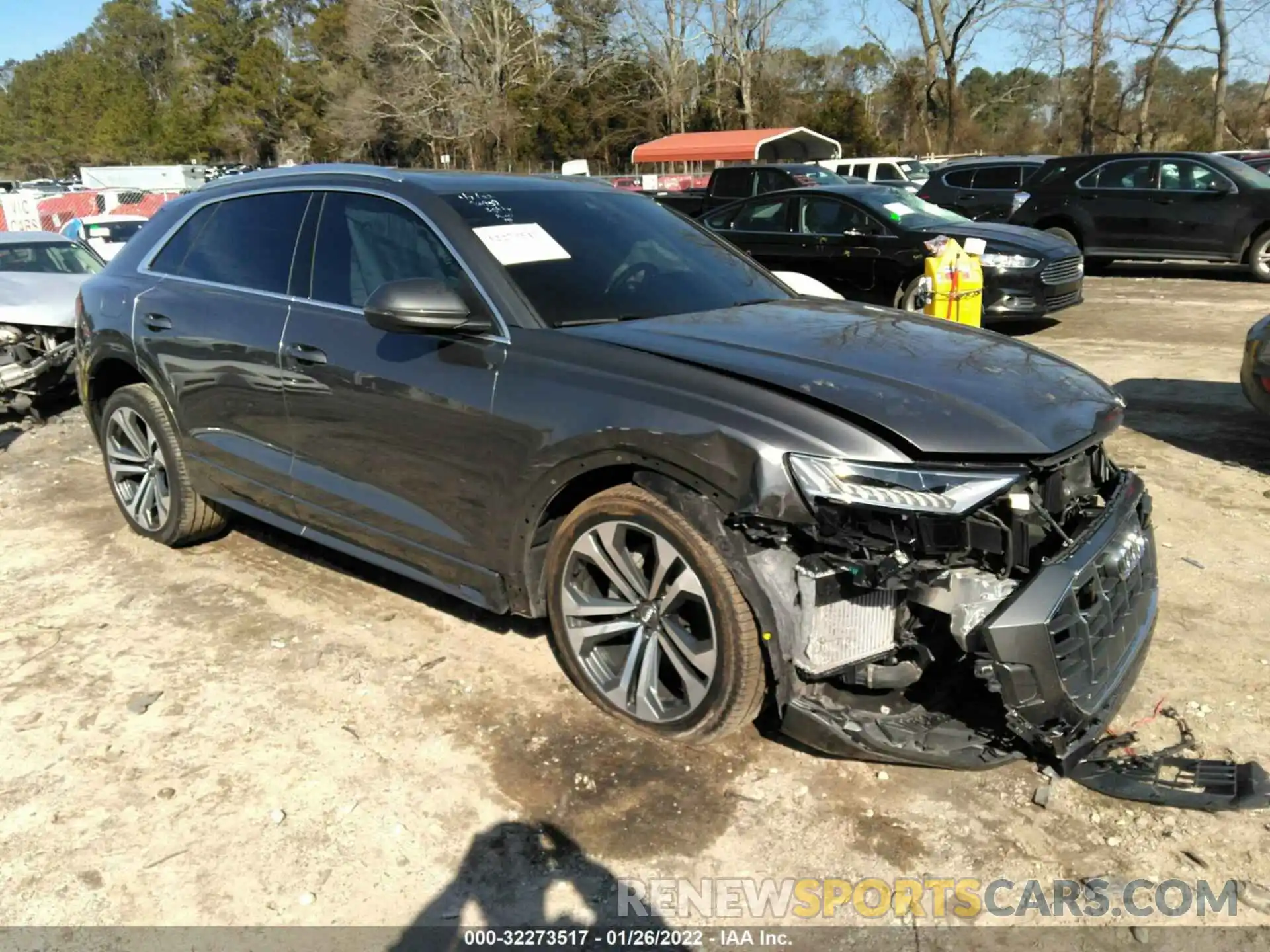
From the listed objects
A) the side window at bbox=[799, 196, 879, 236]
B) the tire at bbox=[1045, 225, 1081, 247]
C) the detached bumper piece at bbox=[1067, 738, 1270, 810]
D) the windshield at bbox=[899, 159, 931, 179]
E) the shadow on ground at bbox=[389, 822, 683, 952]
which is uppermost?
the windshield at bbox=[899, 159, 931, 179]

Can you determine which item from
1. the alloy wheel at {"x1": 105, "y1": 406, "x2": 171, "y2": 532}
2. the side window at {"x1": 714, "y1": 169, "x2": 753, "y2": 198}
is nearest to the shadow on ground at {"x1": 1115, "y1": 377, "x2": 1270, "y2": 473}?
the alloy wheel at {"x1": 105, "y1": 406, "x2": 171, "y2": 532}

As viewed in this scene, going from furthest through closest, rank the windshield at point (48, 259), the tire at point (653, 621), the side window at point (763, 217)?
the side window at point (763, 217) → the windshield at point (48, 259) → the tire at point (653, 621)

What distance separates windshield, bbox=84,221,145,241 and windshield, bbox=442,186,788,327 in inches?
498

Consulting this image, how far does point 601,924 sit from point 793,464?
4.17 ft

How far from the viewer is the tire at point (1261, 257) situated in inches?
517

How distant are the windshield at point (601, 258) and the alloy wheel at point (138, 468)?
7.43 feet

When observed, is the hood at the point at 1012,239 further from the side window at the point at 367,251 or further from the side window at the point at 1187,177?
the side window at the point at 367,251

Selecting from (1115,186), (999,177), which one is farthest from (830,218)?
(999,177)

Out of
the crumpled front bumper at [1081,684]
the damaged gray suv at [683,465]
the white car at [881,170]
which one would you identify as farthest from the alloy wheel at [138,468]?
the white car at [881,170]

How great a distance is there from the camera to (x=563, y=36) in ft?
197

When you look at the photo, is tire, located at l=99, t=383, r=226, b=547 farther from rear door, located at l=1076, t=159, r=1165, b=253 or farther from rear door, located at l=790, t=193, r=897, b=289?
rear door, located at l=1076, t=159, r=1165, b=253

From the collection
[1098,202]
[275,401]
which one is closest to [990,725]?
[275,401]

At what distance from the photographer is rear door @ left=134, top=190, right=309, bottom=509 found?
162 inches

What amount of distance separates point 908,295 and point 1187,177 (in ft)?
20.0
